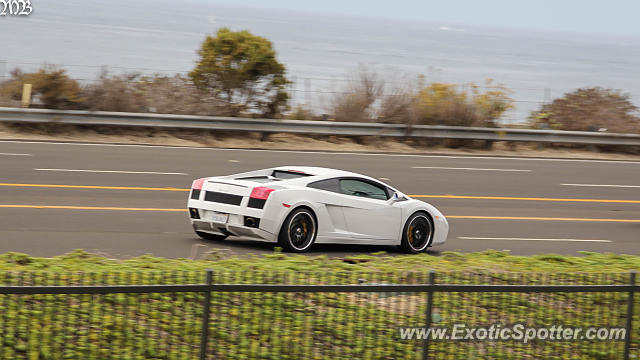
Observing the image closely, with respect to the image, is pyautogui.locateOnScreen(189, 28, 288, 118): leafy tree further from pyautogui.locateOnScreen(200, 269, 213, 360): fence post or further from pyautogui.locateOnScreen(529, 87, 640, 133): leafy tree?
pyautogui.locateOnScreen(200, 269, 213, 360): fence post

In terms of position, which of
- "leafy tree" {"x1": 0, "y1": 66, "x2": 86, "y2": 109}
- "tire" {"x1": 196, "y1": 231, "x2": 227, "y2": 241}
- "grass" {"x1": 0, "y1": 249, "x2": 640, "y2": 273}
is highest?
"leafy tree" {"x1": 0, "y1": 66, "x2": 86, "y2": 109}

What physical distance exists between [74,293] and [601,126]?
90.3 ft

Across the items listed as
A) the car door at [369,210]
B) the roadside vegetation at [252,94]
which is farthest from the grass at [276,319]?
the roadside vegetation at [252,94]

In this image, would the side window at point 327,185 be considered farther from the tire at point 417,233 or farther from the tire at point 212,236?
the tire at point 212,236

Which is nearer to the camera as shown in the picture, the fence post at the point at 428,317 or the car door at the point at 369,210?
the fence post at the point at 428,317

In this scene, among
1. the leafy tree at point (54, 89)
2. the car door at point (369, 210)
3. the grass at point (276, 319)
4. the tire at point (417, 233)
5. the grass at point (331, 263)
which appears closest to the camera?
the grass at point (276, 319)

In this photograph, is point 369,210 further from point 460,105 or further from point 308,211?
point 460,105

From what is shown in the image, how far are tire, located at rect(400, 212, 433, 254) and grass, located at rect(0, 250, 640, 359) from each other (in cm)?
561

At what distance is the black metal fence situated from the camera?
639 cm

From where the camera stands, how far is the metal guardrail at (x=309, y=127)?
76.7ft

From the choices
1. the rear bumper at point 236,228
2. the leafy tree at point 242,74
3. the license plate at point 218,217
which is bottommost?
the rear bumper at point 236,228

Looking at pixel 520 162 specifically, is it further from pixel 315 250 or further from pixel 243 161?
pixel 315 250

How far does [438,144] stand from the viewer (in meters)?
27.4

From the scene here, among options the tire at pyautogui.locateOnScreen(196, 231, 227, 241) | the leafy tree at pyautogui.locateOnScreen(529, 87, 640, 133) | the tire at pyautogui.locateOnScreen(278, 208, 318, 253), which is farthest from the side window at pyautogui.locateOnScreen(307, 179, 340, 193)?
the leafy tree at pyautogui.locateOnScreen(529, 87, 640, 133)
